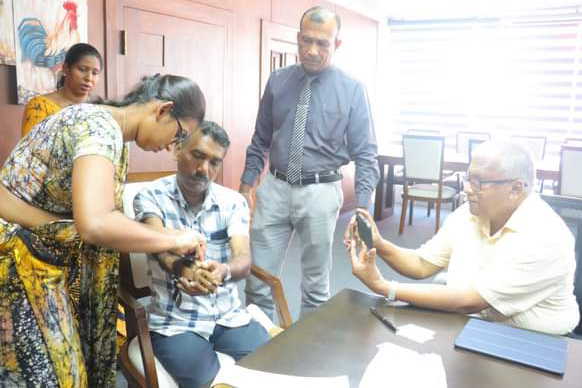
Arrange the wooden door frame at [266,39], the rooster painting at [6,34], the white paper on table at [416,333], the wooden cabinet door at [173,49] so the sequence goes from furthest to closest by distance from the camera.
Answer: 1. the wooden door frame at [266,39]
2. the wooden cabinet door at [173,49]
3. the rooster painting at [6,34]
4. the white paper on table at [416,333]

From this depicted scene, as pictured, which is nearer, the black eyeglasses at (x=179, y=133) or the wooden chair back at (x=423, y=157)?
the black eyeglasses at (x=179, y=133)

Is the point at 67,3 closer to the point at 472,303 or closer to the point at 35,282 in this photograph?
the point at 35,282

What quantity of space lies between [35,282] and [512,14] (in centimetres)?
676

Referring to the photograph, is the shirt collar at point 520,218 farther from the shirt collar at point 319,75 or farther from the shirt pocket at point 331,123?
the shirt collar at point 319,75

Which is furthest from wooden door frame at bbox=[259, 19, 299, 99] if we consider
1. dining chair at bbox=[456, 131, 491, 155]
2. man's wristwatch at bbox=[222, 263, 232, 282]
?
man's wristwatch at bbox=[222, 263, 232, 282]

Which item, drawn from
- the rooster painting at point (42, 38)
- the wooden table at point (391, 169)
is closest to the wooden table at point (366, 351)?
the rooster painting at point (42, 38)

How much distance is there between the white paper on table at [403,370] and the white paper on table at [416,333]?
0.07m

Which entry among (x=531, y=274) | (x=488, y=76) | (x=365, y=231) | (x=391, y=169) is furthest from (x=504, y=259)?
(x=488, y=76)

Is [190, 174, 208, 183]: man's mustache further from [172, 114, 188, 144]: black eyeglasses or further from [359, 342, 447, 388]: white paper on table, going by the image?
[359, 342, 447, 388]: white paper on table

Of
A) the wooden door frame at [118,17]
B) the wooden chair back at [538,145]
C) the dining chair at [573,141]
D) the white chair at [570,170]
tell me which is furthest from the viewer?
the dining chair at [573,141]

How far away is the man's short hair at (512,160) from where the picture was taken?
1539 mm

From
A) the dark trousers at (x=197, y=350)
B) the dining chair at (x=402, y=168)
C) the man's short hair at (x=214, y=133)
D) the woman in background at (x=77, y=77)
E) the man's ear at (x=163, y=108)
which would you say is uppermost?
the woman in background at (x=77, y=77)

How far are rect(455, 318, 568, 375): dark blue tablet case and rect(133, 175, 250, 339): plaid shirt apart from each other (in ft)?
2.63

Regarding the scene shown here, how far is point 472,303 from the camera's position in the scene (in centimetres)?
145
